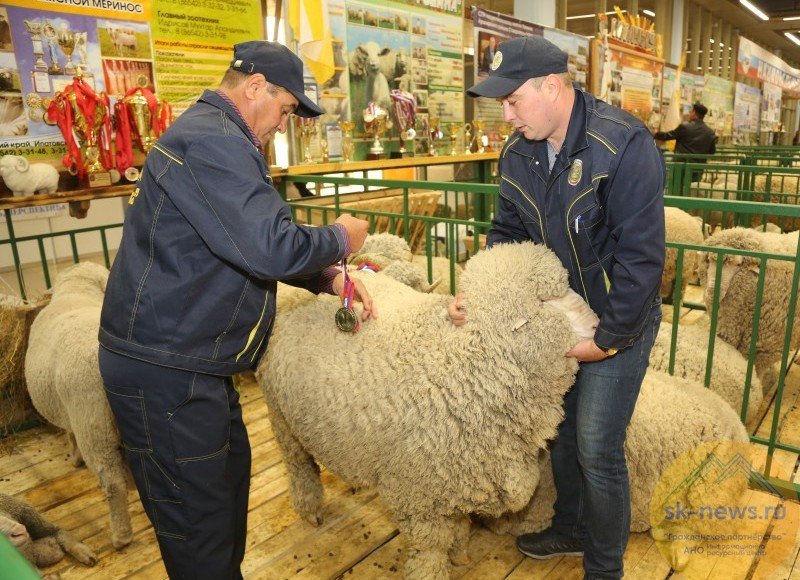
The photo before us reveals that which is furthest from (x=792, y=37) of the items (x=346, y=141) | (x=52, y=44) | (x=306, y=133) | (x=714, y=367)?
(x=52, y=44)

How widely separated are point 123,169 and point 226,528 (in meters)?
3.02

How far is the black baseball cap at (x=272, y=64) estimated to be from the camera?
1.60 metres

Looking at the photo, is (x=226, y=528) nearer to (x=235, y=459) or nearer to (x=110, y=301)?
(x=235, y=459)

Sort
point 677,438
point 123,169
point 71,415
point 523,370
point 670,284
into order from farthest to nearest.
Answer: point 670,284 < point 123,169 < point 71,415 < point 677,438 < point 523,370

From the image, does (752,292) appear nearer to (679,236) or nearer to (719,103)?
(679,236)

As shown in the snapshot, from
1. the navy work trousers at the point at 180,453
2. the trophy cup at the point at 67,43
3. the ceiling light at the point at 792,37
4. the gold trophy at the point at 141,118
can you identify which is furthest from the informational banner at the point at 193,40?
the ceiling light at the point at 792,37

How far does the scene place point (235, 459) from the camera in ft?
6.30

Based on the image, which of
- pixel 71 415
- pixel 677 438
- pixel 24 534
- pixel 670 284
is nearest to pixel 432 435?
pixel 677 438

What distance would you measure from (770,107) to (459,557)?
80.7 ft

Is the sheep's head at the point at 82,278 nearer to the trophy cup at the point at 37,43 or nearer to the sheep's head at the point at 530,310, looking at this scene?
the trophy cup at the point at 37,43

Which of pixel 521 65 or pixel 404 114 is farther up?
pixel 404 114

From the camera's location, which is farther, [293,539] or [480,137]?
[480,137]

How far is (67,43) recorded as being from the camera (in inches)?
151

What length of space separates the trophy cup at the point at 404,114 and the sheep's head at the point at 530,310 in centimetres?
471
